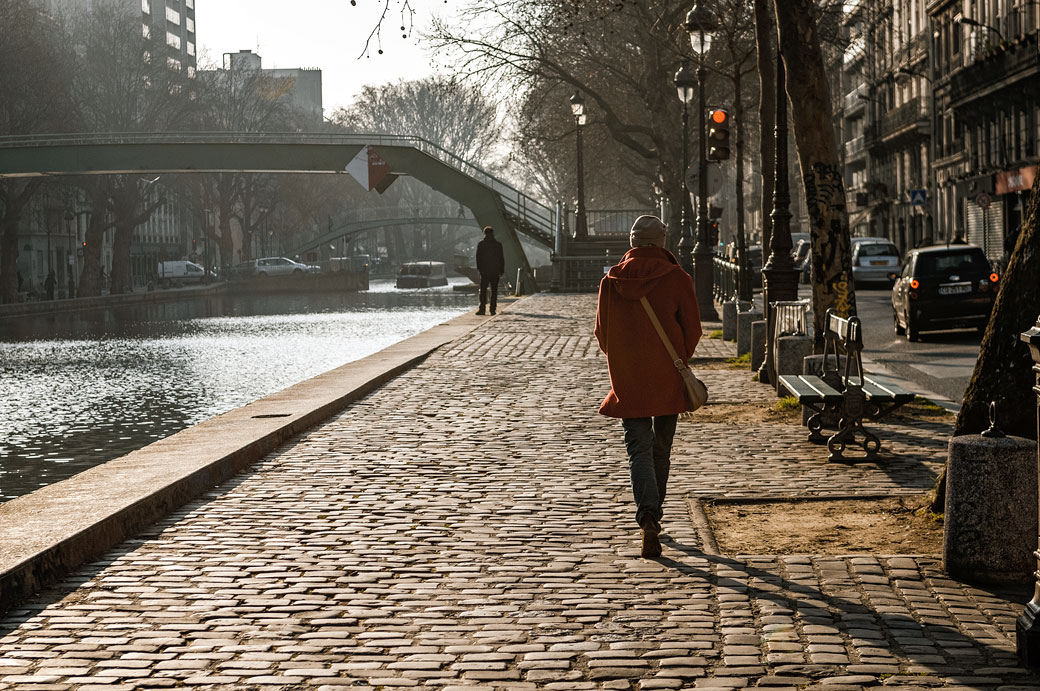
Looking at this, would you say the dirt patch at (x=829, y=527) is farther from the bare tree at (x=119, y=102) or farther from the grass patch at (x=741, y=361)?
the bare tree at (x=119, y=102)

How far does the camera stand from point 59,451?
39.3ft

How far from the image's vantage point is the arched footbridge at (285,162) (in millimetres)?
50000

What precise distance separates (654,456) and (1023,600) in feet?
6.87

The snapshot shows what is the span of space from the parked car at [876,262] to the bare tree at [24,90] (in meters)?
27.7

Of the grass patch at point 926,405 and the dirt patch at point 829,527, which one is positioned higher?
the grass patch at point 926,405

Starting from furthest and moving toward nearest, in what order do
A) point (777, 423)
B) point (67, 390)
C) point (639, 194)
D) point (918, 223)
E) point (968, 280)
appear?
point (639, 194), point (918, 223), point (968, 280), point (67, 390), point (777, 423)

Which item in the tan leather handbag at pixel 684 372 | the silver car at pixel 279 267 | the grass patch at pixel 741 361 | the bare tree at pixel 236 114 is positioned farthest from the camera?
the silver car at pixel 279 267

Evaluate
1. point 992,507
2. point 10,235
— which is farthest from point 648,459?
point 10,235

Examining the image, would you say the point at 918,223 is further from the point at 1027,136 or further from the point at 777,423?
the point at 777,423

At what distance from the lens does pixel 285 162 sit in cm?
5278

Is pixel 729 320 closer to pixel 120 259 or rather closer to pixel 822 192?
pixel 822 192

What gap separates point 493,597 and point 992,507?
78.2 inches

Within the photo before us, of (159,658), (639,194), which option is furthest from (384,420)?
(639,194)

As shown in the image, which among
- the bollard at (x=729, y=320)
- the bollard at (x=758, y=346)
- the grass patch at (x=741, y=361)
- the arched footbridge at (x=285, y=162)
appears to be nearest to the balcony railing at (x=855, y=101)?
the arched footbridge at (x=285, y=162)
